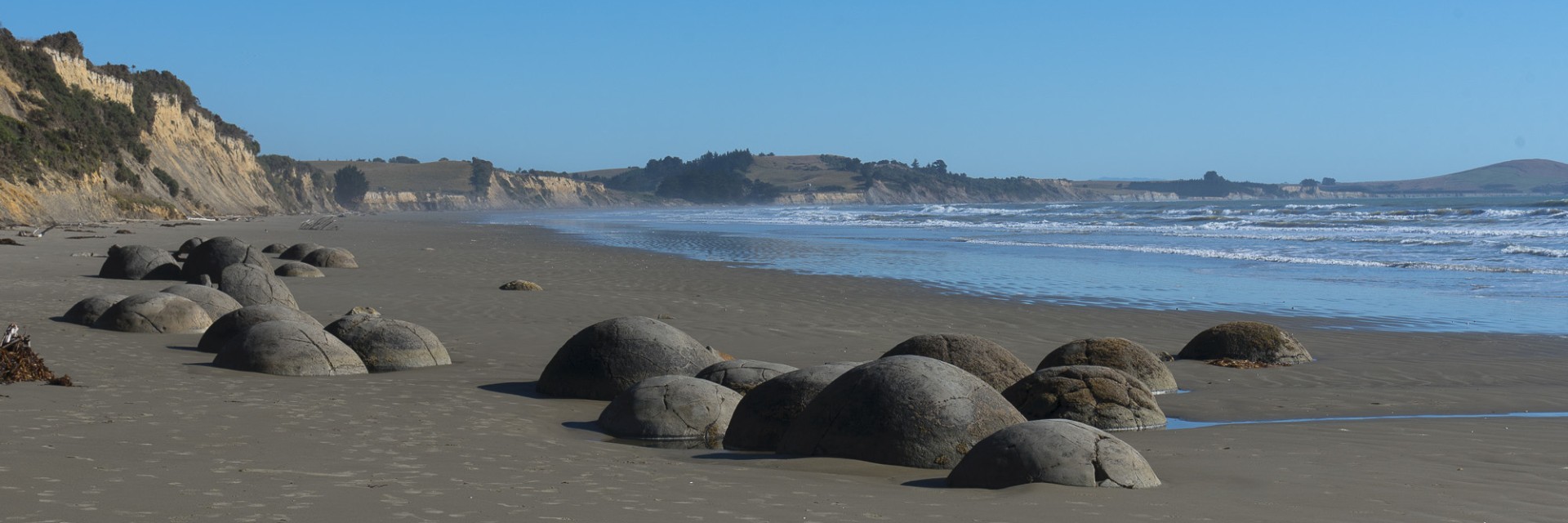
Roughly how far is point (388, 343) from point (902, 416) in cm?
573

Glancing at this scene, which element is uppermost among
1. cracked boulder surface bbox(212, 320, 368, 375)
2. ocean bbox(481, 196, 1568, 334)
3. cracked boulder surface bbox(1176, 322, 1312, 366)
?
cracked boulder surface bbox(212, 320, 368, 375)

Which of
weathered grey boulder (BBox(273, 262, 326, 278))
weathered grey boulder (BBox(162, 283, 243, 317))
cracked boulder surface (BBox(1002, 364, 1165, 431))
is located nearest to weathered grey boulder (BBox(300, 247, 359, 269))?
weathered grey boulder (BBox(273, 262, 326, 278))

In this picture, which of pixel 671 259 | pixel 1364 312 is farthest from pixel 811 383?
pixel 671 259

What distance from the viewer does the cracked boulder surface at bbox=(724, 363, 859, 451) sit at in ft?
26.5

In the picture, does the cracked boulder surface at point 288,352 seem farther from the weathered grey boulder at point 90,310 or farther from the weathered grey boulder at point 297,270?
the weathered grey boulder at point 297,270

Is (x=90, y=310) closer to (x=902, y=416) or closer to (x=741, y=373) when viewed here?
(x=741, y=373)

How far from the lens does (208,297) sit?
14.2 m

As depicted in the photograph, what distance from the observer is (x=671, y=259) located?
32.6 m

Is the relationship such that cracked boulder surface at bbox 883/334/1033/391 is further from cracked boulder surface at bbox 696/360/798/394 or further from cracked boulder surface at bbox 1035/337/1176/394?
cracked boulder surface at bbox 696/360/798/394

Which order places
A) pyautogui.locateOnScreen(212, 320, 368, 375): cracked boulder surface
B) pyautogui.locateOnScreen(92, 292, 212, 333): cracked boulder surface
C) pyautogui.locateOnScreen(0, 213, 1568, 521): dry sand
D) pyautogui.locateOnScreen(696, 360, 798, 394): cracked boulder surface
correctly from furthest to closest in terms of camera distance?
pyautogui.locateOnScreen(92, 292, 212, 333): cracked boulder surface, pyautogui.locateOnScreen(212, 320, 368, 375): cracked boulder surface, pyautogui.locateOnScreen(696, 360, 798, 394): cracked boulder surface, pyautogui.locateOnScreen(0, 213, 1568, 521): dry sand

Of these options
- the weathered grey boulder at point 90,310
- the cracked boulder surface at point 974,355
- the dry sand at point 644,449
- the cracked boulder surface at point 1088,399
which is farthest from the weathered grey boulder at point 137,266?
the cracked boulder surface at point 1088,399

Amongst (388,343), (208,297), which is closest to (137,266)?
(208,297)

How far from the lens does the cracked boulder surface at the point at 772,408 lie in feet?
26.5

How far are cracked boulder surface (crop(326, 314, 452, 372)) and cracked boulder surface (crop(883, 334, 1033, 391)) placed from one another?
13.8 ft
